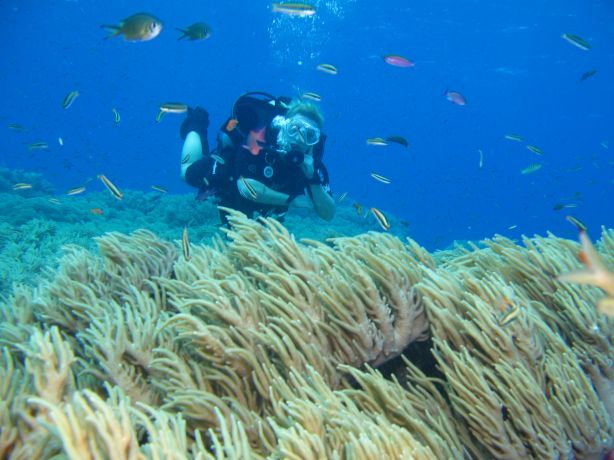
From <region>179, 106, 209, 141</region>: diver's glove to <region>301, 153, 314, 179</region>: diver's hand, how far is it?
3.20m

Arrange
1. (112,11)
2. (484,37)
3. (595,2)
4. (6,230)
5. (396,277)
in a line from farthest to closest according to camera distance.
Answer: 1. (112,11)
2. (484,37)
3. (595,2)
4. (6,230)
5. (396,277)

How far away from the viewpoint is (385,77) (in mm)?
65188

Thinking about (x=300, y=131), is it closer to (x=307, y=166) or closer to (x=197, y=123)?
(x=307, y=166)

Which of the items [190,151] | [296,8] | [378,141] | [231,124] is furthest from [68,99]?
[378,141]

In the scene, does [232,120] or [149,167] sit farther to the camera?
[149,167]

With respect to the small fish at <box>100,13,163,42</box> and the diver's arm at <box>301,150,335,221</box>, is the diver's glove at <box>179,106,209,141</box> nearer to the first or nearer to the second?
the diver's arm at <box>301,150,335,221</box>

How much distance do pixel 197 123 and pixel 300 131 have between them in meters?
3.52

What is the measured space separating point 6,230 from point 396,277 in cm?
1038

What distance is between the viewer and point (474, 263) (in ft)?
12.7

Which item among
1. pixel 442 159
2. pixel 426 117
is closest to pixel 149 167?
pixel 426 117

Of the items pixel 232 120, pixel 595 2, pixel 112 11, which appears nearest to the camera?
pixel 232 120

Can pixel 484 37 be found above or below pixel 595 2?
below

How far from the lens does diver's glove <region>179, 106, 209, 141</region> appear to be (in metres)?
9.19

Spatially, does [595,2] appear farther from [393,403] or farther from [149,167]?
[149,167]
